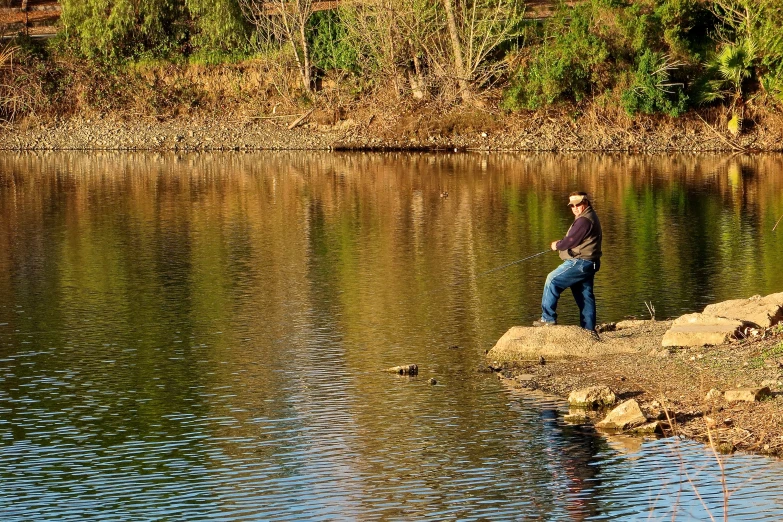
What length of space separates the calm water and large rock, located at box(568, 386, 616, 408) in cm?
26

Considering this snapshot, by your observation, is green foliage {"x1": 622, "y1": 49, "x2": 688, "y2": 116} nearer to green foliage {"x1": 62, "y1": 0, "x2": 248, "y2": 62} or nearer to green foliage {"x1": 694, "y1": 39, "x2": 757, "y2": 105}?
green foliage {"x1": 694, "y1": 39, "x2": 757, "y2": 105}

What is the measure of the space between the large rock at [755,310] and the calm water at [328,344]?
5.90ft

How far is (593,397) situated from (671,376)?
115cm

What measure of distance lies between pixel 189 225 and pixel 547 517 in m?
20.2

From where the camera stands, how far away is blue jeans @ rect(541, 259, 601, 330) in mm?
16250

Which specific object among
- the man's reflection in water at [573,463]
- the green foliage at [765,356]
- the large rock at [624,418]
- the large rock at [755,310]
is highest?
the large rock at [755,310]

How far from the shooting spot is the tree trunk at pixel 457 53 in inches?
2010

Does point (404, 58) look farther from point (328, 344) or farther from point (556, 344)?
point (556, 344)

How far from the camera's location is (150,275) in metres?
22.8

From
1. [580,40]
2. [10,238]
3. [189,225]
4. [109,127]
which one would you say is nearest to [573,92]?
[580,40]

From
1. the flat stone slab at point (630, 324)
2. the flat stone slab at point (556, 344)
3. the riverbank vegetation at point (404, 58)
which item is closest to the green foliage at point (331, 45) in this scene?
the riverbank vegetation at point (404, 58)

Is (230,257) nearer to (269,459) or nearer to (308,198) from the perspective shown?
(308,198)

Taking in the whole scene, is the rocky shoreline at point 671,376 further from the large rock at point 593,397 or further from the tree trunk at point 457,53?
the tree trunk at point 457,53

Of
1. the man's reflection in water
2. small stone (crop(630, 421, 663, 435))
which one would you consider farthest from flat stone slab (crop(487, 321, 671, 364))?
small stone (crop(630, 421, 663, 435))
